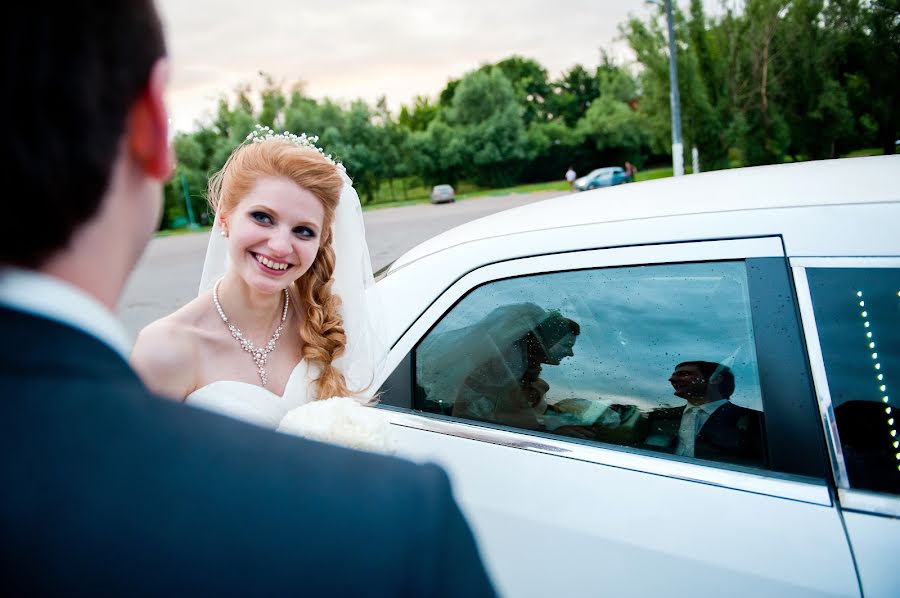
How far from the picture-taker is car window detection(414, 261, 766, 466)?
4.95ft

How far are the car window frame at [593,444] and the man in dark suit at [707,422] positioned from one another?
5 centimetres

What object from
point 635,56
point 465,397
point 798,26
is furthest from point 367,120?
point 465,397

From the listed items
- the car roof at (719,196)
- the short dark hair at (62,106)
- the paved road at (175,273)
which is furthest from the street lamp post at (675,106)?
the short dark hair at (62,106)

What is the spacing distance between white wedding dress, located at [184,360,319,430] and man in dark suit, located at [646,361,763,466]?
1181 mm

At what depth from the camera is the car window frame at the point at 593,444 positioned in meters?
1.36

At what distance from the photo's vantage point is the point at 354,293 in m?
2.37

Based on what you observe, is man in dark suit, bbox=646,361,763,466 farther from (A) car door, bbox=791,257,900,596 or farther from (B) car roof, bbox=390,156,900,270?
(B) car roof, bbox=390,156,900,270

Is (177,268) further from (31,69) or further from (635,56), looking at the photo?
(31,69)

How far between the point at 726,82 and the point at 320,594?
22.4m

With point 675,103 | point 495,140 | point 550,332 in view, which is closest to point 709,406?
point 550,332

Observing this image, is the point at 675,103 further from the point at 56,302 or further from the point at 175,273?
the point at 56,302

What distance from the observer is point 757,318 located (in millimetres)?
1428

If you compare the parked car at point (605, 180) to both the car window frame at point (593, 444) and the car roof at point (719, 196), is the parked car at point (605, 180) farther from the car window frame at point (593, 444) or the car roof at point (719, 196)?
the car window frame at point (593, 444)

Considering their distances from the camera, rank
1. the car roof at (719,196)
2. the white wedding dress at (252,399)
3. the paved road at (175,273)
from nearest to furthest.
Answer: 1. the car roof at (719,196)
2. the white wedding dress at (252,399)
3. the paved road at (175,273)
